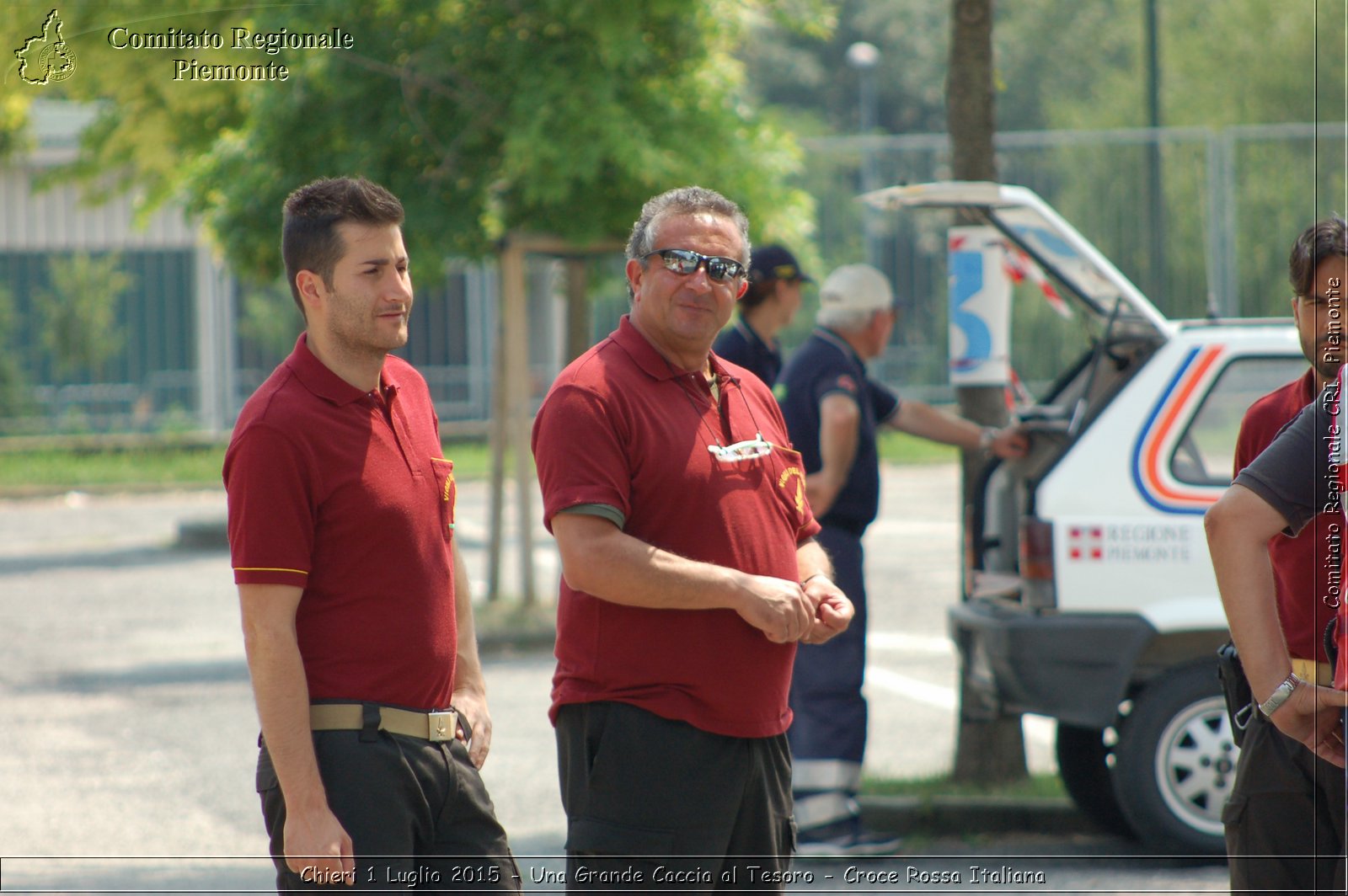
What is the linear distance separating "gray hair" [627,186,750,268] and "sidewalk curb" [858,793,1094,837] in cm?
316

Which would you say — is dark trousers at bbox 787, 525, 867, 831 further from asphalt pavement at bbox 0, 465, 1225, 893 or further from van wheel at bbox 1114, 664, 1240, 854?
van wheel at bbox 1114, 664, 1240, 854

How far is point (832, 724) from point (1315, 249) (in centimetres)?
294

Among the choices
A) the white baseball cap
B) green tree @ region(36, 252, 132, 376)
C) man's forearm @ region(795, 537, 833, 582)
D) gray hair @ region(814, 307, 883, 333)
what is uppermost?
green tree @ region(36, 252, 132, 376)

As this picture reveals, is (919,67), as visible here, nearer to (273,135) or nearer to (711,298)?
(273,135)

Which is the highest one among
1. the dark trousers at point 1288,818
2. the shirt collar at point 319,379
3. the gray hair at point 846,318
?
the gray hair at point 846,318

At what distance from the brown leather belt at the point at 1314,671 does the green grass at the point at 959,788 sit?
2873 millimetres

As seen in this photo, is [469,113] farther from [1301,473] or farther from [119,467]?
[119,467]

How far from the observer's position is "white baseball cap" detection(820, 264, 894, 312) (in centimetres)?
598

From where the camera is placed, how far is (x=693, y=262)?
3.34 metres

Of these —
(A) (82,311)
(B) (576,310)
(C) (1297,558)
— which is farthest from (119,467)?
(C) (1297,558)

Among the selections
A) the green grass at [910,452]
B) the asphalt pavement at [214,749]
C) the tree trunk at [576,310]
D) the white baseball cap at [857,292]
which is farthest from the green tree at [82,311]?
the white baseball cap at [857,292]

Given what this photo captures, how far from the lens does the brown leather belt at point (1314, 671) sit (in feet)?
10.5

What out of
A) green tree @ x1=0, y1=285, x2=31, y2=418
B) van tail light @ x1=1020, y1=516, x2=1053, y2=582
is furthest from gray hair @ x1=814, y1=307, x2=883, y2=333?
green tree @ x1=0, y1=285, x2=31, y2=418

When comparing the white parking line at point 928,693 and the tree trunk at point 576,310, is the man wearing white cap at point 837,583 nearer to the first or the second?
the white parking line at point 928,693
